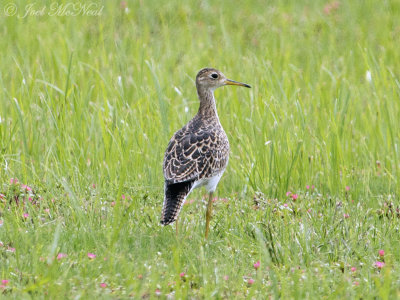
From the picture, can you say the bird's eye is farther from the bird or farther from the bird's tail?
the bird's tail

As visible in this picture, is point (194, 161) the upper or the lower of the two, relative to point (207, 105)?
lower

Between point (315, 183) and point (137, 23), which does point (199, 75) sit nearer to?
point (315, 183)

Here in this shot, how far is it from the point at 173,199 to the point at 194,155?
0.61 metres

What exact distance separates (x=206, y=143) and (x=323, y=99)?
266 centimetres

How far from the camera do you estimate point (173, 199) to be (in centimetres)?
636

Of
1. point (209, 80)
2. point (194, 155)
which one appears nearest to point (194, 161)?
point (194, 155)

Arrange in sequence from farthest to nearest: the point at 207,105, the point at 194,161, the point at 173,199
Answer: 1. the point at 207,105
2. the point at 194,161
3. the point at 173,199

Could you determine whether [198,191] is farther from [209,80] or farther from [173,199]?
[173,199]

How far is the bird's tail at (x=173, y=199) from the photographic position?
20.1 feet

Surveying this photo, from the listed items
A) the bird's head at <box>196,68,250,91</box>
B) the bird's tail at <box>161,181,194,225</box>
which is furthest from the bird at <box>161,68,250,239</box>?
the bird's head at <box>196,68,250,91</box>

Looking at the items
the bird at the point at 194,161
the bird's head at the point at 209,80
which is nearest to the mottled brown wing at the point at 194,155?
Result: the bird at the point at 194,161

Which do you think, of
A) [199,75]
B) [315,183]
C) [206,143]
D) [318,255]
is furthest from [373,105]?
[318,255]

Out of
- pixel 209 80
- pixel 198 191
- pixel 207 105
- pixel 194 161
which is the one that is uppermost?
pixel 209 80

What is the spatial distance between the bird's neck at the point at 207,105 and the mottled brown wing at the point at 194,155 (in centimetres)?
33
